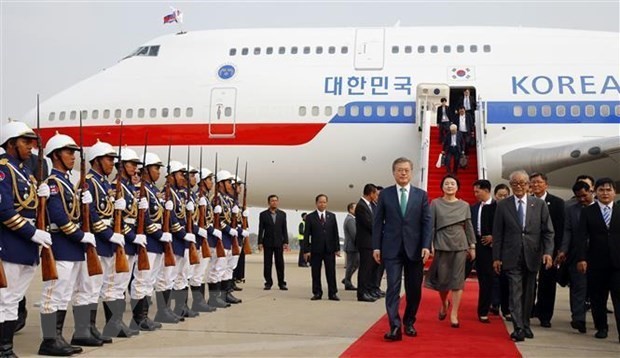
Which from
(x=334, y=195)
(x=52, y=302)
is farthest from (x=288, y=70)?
(x=52, y=302)

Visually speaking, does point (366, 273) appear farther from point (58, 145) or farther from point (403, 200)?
point (58, 145)

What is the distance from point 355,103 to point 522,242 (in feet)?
28.3

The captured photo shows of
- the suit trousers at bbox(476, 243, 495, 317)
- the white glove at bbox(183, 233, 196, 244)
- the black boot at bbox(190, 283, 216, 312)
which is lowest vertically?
the black boot at bbox(190, 283, 216, 312)

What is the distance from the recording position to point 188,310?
7.28 m

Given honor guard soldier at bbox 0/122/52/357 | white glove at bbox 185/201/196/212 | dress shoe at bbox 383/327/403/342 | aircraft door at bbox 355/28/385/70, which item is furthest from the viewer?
aircraft door at bbox 355/28/385/70

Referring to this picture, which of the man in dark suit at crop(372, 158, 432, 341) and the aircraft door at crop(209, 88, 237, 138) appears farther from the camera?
the aircraft door at crop(209, 88, 237, 138)

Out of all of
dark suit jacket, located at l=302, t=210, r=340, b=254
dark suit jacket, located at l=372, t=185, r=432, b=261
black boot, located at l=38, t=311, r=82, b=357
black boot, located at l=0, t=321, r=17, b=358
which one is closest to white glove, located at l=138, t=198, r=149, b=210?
black boot, located at l=38, t=311, r=82, b=357

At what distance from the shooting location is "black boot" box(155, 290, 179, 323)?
6.83m

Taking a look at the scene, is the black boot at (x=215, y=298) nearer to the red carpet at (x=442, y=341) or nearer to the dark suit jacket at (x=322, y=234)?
the dark suit jacket at (x=322, y=234)

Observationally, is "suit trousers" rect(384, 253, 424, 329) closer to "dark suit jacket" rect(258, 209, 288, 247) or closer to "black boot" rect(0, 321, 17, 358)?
"black boot" rect(0, 321, 17, 358)

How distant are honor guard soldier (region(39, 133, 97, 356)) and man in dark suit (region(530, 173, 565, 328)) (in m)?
4.31

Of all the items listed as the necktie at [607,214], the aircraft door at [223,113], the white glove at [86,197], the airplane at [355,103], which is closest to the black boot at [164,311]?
the white glove at [86,197]

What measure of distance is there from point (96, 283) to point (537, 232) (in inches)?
150

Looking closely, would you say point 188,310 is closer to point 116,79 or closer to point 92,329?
point 92,329
